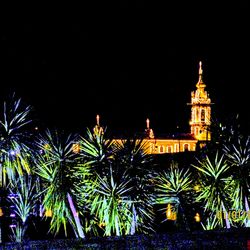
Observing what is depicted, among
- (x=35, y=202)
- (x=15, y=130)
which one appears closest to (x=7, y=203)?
(x=35, y=202)

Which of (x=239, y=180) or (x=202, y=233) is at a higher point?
(x=239, y=180)

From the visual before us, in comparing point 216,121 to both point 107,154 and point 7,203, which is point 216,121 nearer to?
point 107,154

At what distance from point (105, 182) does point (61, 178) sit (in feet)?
4.56

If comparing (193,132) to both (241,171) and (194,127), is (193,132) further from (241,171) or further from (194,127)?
(241,171)

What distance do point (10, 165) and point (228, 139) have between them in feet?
24.3

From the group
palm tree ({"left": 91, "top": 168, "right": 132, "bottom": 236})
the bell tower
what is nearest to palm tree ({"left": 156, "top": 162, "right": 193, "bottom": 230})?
palm tree ({"left": 91, "top": 168, "right": 132, "bottom": 236})

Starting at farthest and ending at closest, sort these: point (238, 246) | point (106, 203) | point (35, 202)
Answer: point (35, 202)
point (106, 203)
point (238, 246)

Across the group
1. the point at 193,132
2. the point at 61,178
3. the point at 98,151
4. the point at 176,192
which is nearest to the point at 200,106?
the point at 193,132

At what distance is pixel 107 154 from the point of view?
69.3ft

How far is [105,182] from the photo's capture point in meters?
20.4

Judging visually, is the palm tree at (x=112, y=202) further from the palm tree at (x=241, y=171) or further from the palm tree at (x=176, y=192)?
the palm tree at (x=241, y=171)

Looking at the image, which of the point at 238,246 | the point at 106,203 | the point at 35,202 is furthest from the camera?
the point at 35,202

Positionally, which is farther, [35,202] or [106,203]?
[35,202]

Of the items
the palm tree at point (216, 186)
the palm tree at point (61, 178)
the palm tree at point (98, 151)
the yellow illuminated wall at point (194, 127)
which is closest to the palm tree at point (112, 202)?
the palm tree at point (98, 151)
